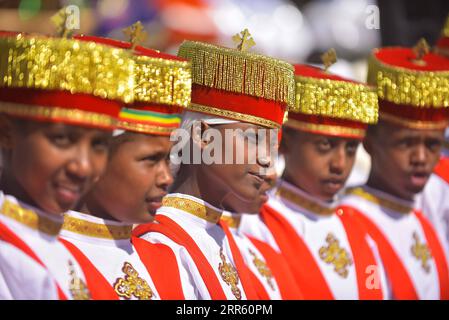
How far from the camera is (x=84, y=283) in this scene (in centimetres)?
291

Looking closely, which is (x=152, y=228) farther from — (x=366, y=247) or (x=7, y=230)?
(x=366, y=247)

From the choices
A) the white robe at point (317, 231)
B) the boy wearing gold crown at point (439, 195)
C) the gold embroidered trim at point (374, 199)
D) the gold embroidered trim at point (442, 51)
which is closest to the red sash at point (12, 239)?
the white robe at point (317, 231)

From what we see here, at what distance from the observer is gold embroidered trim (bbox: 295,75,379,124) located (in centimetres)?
394

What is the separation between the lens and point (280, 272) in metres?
4.01

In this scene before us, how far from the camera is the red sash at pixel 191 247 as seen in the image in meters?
3.35

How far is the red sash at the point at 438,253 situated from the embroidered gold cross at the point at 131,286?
6.62 ft

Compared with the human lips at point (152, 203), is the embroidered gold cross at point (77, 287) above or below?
below

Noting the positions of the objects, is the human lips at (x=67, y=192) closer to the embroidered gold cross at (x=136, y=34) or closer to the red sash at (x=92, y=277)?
the red sash at (x=92, y=277)

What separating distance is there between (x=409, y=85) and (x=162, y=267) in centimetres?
156

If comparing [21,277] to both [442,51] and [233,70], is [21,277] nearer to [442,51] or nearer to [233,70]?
[233,70]

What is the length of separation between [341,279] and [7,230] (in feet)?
6.33

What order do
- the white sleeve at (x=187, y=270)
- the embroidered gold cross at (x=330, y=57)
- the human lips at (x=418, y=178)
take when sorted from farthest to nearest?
1. the human lips at (x=418, y=178)
2. the embroidered gold cross at (x=330, y=57)
3. the white sleeve at (x=187, y=270)

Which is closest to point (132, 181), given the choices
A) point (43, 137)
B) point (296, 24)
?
point (43, 137)
